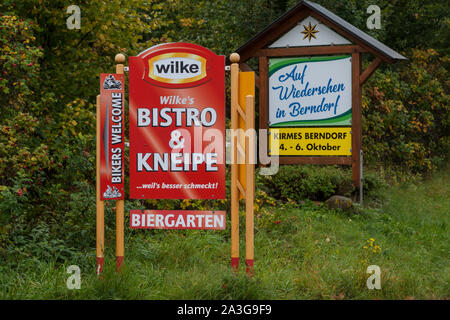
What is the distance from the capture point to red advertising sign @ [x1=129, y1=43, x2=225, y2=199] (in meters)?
6.39

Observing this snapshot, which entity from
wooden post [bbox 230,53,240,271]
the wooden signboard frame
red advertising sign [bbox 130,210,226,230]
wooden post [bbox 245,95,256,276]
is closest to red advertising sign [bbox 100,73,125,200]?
red advertising sign [bbox 130,210,226,230]

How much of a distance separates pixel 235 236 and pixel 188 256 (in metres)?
0.92

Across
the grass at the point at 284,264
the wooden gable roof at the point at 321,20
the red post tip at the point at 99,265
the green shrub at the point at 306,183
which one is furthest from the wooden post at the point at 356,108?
the red post tip at the point at 99,265

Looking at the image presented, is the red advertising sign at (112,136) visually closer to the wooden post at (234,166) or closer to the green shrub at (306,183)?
the wooden post at (234,166)

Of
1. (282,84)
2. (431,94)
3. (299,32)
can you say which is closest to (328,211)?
(282,84)

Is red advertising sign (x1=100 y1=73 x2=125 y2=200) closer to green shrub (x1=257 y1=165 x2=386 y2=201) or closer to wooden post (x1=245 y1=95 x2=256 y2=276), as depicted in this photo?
wooden post (x1=245 y1=95 x2=256 y2=276)

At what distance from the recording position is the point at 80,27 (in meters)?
9.20

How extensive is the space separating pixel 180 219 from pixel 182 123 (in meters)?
1.01

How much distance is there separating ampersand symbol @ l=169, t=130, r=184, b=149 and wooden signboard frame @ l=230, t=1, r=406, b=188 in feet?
15.2

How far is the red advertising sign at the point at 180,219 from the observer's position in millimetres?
6258

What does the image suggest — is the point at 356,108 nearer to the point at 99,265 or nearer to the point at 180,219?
the point at 180,219

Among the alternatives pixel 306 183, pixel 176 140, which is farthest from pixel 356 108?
pixel 176 140
